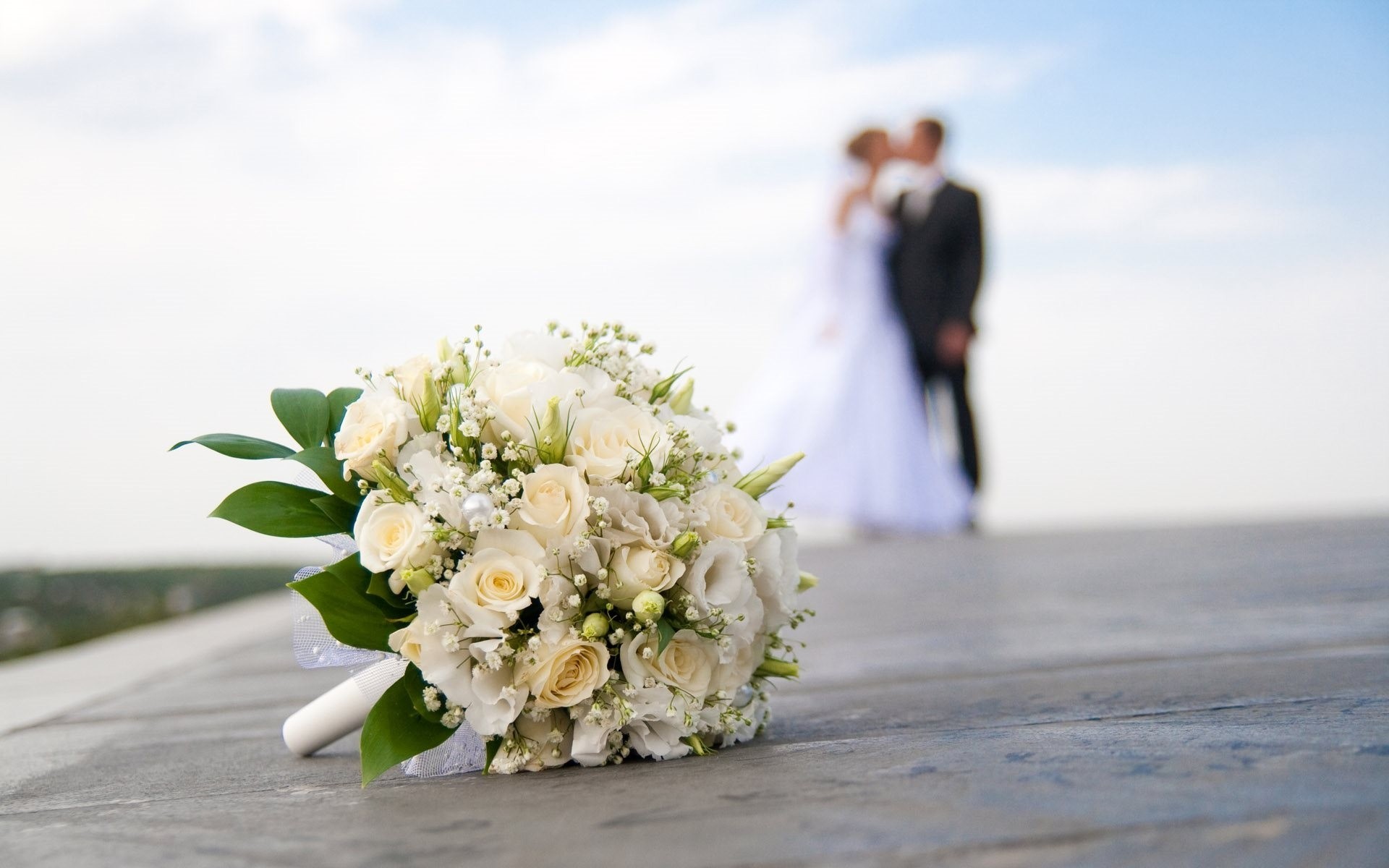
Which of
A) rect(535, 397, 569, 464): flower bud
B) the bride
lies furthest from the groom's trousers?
rect(535, 397, 569, 464): flower bud

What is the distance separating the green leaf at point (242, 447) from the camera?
1.32 metres

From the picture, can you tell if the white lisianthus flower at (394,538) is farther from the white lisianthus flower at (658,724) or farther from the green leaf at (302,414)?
the white lisianthus flower at (658,724)

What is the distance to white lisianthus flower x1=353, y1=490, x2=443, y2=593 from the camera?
1.22 m

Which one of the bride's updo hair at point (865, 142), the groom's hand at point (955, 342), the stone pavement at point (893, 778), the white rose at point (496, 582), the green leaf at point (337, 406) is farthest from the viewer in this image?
the bride's updo hair at point (865, 142)

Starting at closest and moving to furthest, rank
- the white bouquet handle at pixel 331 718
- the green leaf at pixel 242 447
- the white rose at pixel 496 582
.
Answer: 1. the white rose at pixel 496 582
2. the green leaf at pixel 242 447
3. the white bouquet handle at pixel 331 718

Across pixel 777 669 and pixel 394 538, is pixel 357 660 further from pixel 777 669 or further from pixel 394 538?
pixel 777 669

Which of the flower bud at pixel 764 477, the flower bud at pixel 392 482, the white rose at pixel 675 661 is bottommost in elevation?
the white rose at pixel 675 661

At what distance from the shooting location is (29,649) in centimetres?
467

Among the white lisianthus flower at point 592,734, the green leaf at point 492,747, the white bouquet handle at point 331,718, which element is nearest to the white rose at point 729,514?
the white lisianthus flower at point 592,734

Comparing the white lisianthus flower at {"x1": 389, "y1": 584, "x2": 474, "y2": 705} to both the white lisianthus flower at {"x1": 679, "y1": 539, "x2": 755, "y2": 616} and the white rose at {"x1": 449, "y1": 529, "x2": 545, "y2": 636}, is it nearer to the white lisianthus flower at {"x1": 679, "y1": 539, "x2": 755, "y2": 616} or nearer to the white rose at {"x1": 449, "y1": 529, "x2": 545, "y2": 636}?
the white rose at {"x1": 449, "y1": 529, "x2": 545, "y2": 636}

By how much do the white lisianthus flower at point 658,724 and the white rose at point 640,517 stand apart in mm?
171

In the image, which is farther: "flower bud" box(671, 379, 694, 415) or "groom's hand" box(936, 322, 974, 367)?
"groom's hand" box(936, 322, 974, 367)

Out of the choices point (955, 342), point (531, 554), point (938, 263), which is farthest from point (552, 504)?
point (938, 263)

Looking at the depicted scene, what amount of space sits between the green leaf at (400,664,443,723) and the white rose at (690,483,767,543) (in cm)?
36
